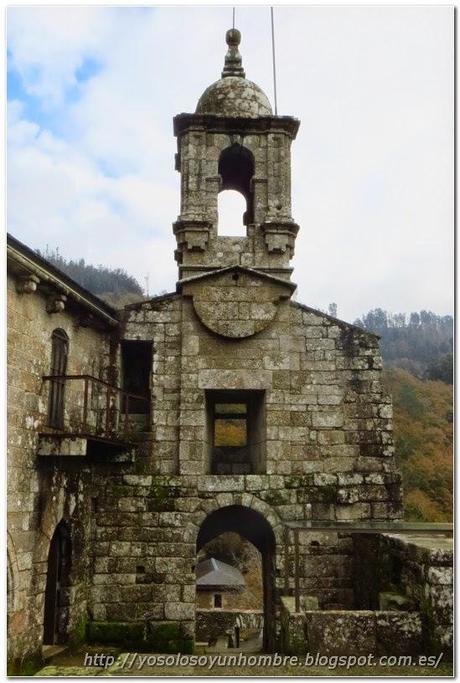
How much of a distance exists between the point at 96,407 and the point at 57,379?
181 cm

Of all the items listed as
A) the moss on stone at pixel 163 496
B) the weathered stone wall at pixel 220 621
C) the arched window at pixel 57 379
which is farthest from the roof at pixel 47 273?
the weathered stone wall at pixel 220 621

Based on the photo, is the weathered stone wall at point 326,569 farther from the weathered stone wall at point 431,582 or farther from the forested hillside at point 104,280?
the forested hillside at point 104,280

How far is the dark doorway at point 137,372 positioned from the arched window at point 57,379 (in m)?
2.02

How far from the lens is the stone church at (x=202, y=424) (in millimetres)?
9391

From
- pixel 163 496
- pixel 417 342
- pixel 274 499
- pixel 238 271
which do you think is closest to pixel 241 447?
pixel 274 499

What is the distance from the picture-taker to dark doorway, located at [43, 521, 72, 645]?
9008 millimetres

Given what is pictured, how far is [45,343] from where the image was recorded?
28.2ft

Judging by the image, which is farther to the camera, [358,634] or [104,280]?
[104,280]

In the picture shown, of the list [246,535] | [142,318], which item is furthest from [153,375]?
[246,535]

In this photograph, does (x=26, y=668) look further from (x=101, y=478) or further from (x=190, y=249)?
(x=190, y=249)

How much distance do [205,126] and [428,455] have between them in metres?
20.1

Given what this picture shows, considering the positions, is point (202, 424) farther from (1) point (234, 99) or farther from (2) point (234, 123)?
(1) point (234, 99)

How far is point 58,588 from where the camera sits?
920 centimetres

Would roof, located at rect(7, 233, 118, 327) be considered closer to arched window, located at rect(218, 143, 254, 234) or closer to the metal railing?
the metal railing
